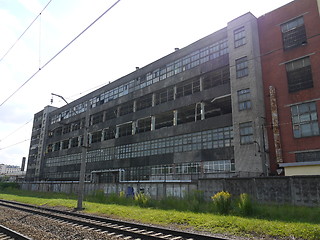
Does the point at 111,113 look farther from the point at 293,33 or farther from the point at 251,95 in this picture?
the point at 293,33

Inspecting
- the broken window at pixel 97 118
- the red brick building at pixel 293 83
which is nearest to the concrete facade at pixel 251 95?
the red brick building at pixel 293 83

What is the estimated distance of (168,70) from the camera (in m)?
43.0

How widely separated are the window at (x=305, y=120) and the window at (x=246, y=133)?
4.40m

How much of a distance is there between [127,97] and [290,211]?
3887cm

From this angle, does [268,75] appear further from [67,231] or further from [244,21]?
[67,231]

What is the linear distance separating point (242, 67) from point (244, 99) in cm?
412

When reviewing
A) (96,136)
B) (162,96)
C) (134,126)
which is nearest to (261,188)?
(162,96)

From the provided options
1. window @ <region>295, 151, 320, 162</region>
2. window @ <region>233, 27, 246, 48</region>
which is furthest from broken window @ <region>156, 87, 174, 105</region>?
window @ <region>295, 151, 320, 162</region>

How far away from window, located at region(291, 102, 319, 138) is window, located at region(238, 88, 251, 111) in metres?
4.71

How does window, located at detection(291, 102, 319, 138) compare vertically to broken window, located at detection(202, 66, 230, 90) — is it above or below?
below

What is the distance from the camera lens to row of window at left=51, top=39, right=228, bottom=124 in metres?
36.4

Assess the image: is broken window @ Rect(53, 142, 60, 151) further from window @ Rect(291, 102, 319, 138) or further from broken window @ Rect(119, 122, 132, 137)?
window @ Rect(291, 102, 319, 138)

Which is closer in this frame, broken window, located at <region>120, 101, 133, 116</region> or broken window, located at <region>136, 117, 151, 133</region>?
broken window, located at <region>136, 117, 151, 133</region>

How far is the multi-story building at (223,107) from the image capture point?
1125 inches
